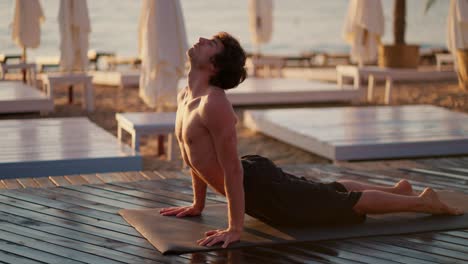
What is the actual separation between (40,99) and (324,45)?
30.0m

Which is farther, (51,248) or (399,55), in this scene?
(399,55)

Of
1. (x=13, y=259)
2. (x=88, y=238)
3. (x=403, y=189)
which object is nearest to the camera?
(x=13, y=259)

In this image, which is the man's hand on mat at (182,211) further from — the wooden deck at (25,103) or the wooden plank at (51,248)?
the wooden deck at (25,103)

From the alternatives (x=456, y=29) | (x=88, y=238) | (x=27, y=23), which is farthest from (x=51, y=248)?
(x=27, y=23)

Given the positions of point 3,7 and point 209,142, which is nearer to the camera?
point 209,142

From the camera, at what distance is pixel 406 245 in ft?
12.0

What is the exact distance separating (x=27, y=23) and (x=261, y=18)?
4.21 m

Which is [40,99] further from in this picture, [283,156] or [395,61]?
[395,61]

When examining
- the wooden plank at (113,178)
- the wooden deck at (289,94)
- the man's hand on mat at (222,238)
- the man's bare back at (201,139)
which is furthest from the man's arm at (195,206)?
the wooden deck at (289,94)

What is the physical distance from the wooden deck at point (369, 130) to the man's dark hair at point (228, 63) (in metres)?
3.20

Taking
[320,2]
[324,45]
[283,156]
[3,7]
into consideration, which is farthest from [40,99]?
[320,2]

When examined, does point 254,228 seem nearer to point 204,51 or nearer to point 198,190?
point 198,190

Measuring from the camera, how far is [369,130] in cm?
756

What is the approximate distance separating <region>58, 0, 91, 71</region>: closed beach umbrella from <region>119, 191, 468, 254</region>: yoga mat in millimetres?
6733
